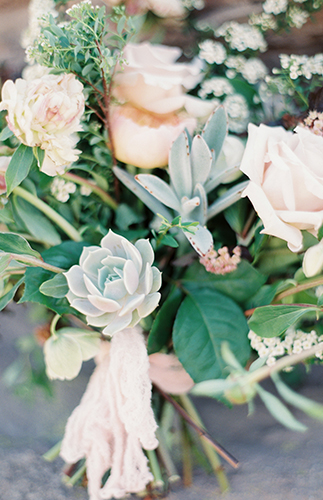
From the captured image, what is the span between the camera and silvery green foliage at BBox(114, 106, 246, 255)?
37 cm

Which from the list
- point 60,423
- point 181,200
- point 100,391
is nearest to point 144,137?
point 181,200

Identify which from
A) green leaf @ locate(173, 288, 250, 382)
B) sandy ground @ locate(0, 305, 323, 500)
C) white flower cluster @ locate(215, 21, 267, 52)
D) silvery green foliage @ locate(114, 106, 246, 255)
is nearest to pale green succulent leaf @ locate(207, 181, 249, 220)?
silvery green foliage @ locate(114, 106, 246, 255)

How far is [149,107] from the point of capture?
0.38 meters

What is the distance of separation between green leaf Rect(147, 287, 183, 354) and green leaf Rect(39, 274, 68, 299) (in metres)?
0.10

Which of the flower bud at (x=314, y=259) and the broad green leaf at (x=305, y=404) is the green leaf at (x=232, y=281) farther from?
the broad green leaf at (x=305, y=404)

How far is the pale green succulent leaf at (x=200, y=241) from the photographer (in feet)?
1.13

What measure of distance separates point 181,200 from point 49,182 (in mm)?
159

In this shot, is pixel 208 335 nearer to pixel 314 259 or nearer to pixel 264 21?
pixel 314 259

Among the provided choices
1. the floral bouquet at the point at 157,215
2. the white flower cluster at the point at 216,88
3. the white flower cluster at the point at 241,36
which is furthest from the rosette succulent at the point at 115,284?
the white flower cluster at the point at 241,36

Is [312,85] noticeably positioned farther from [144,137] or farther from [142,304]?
[142,304]

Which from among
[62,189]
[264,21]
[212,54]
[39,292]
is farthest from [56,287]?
[264,21]

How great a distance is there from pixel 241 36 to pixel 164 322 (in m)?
0.38

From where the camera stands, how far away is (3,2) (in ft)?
1.84

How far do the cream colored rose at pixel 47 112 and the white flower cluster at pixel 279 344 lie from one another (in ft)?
0.85
